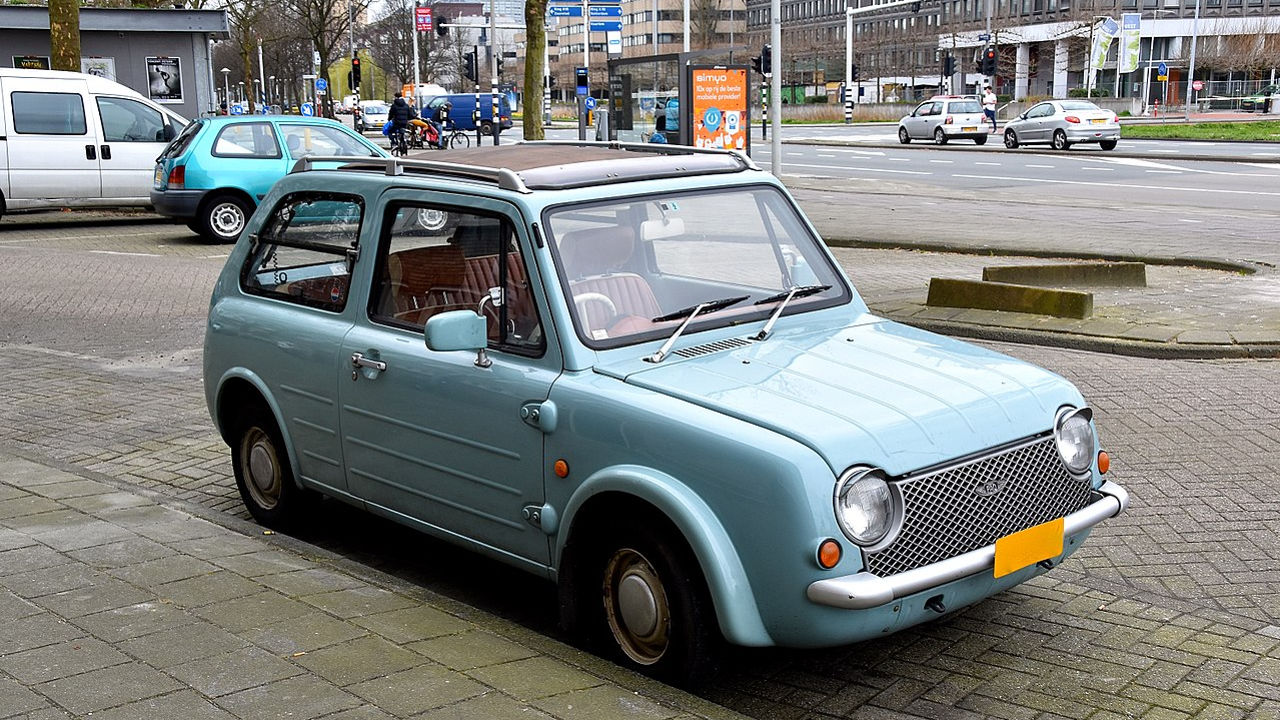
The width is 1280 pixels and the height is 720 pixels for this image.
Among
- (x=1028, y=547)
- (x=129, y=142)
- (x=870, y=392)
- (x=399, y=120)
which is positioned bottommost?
(x=1028, y=547)

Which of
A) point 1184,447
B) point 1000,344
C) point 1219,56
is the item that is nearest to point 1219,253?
point 1000,344

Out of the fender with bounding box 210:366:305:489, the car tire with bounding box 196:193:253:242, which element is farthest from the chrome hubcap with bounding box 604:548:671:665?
the car tire with bounding box 196:193:253:242

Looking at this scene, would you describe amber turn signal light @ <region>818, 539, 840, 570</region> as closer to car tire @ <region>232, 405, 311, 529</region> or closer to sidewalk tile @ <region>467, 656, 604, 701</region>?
sidewalk tile @ <region>467, 656, 604, 701</region>

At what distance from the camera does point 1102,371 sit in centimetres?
864

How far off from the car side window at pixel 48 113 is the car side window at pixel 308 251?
15122 mm

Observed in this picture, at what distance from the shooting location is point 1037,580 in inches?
199

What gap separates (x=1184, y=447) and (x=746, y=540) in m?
3.97

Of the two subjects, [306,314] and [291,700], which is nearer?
[291,700]

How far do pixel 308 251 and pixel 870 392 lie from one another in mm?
2704

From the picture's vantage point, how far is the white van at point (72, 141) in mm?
19031

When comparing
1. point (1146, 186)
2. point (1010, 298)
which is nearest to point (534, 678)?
point (1010, 298)

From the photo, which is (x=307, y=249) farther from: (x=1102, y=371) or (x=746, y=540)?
(x=1102, y=371)

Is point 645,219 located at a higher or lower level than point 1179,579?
higher

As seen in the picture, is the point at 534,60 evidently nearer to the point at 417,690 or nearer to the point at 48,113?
the point at 48,113
